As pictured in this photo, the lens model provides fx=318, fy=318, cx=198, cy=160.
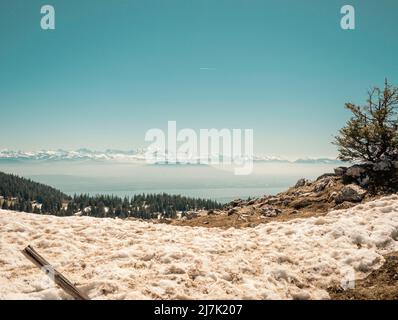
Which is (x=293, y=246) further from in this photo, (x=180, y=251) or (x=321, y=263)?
(x=180, y=251)

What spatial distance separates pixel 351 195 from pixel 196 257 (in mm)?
21493

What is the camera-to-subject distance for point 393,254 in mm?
16500

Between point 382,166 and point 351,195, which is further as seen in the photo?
point 382,166

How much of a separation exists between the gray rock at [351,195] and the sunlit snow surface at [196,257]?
6.60m

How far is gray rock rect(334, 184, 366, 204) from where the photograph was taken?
3081 centimetres

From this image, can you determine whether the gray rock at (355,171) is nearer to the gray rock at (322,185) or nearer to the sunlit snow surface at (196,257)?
the gray rock at (322,185)

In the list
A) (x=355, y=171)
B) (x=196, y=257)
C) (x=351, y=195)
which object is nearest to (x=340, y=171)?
(x=355, y=171)

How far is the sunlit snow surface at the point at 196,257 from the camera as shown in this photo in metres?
12.7

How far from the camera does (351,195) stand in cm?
3114

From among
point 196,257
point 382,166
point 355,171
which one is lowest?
point 196,257

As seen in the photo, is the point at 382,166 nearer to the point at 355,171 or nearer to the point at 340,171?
the point at 355,171

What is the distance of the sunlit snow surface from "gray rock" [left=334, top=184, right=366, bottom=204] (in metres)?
6.60

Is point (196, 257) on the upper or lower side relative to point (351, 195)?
lower

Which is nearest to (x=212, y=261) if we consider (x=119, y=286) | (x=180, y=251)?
(x=180, y=251)
